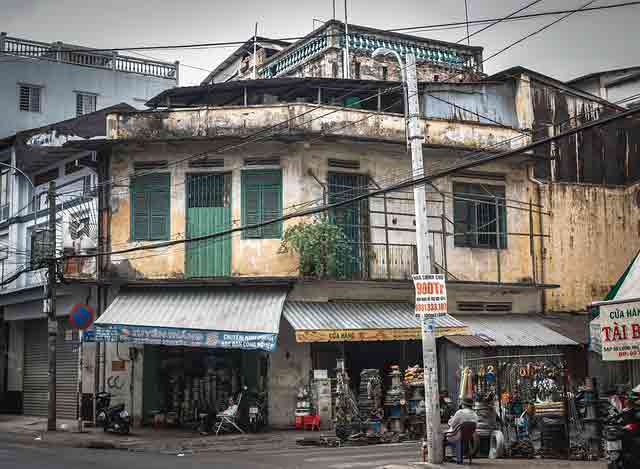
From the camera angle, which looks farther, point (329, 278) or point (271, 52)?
point (271, 52)

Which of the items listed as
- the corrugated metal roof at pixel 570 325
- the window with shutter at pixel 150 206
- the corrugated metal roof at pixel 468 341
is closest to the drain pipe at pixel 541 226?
the corrugated metal roof at pixel 570 325

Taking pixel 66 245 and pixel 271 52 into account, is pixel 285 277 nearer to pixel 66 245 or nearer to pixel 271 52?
pixel 66 245

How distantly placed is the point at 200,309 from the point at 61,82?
1979cm

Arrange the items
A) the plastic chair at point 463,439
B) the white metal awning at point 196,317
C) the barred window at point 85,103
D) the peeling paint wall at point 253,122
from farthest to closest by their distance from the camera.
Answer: the barred window at point 85,103 < the peeling paint wall at point 253,122 < the white metal awning at point 196,317 < the plastic chair at point 463,439

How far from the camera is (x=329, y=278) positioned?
22656mm

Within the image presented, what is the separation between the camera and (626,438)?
39.9ft

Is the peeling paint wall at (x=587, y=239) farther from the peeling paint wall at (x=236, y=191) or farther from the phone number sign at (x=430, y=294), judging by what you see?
the phone number sign at (x=430, y=294)

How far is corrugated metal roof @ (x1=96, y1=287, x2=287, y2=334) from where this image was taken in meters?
21.3

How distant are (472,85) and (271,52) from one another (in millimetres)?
10224

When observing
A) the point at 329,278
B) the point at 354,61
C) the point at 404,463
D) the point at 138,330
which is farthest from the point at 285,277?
the point at 354,61

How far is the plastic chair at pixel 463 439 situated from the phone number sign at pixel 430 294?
6.63ft

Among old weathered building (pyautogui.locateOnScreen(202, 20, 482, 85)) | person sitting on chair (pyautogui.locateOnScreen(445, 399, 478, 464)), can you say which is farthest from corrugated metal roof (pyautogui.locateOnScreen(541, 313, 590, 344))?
person sitting on chair (pyautogui.locateOnScreen(445, 399, 478, 464))

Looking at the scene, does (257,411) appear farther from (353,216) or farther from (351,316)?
(353,216)

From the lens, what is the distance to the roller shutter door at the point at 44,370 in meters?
25.7
